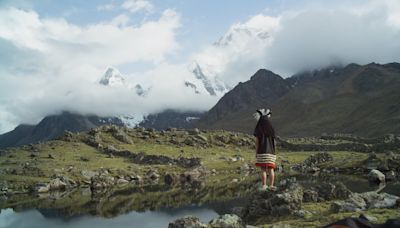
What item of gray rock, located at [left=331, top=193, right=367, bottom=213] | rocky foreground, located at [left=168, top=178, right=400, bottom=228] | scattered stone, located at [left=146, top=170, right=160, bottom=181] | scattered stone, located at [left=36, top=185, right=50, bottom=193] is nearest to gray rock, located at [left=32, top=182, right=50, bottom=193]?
scattered stone, located at [left=36, top=185, right=50, bottom=193]

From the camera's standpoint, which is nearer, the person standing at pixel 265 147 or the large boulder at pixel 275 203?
the large boulder at pixel 275 203

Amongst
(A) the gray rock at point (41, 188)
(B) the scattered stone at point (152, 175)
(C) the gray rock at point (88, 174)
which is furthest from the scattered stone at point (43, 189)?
(B) the scattered stone at point (152, 175)

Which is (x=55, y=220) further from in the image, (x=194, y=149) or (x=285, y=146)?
(x=285, y=146)

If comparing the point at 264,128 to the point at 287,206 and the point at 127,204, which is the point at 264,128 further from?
the point at 127,204

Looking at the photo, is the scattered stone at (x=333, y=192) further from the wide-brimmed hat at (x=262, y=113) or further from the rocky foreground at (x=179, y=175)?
the wide-brimmed hat at (x=262, y=113)

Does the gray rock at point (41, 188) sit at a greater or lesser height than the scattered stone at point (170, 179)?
lesser

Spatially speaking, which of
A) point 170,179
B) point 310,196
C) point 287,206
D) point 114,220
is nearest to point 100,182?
point 170,179

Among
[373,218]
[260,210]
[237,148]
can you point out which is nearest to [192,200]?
[260,210]

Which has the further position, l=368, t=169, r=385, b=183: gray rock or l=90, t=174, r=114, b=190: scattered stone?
l=90, t=174, r=114, b=190: scattered stone

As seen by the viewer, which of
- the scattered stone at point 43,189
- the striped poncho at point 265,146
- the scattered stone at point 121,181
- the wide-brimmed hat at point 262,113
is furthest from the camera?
the scattered stone at point 121,181

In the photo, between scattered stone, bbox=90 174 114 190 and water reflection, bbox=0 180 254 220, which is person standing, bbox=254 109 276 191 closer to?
water reflection, bbox=0 180 254 220

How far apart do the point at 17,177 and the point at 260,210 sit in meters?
71.2

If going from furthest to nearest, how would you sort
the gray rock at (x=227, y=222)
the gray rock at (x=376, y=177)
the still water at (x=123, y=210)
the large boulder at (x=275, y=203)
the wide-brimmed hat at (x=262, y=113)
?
the gray rock at (x=376, y=177), the still water at (x=123, y=210), the wide-brimmed hat at (x=262, y=113), the large boulder at (x=275, y=203), the gray rock at (x=227, y=222)

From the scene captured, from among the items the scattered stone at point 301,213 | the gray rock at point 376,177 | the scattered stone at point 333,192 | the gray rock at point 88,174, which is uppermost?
the gray rock at point 376,177
